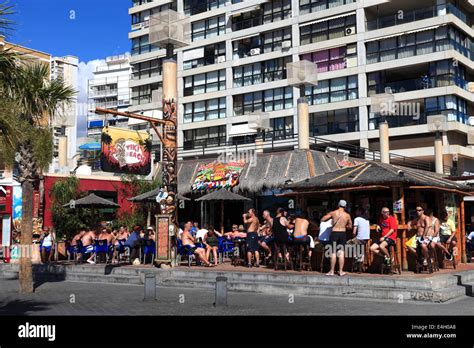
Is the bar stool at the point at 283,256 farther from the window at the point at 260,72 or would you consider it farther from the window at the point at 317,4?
the window at the point at 317,4

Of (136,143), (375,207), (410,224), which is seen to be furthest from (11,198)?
(410,224)

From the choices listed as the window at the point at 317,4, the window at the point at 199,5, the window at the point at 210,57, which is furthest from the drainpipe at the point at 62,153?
the window at the point at 199,5

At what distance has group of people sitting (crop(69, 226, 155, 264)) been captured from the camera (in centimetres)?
1952

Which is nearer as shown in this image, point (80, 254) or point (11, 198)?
point (80, 254)

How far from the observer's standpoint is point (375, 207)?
1936 cm

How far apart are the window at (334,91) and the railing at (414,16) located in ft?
13.8

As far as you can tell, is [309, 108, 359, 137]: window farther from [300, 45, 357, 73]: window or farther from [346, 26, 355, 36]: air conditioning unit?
[346, 26, 355, 36]: air conditioning unit

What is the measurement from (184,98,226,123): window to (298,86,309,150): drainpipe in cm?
2639

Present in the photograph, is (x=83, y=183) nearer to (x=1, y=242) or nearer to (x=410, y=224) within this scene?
(x=1, y=242)

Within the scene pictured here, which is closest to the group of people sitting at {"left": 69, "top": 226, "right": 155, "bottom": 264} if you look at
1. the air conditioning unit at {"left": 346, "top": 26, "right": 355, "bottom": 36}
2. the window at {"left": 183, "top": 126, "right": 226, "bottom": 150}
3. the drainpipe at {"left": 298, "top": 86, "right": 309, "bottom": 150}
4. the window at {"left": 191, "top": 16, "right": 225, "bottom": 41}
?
the drainpipe at {"left": 298, "top": 86, "right": 309, "bottom": 150}

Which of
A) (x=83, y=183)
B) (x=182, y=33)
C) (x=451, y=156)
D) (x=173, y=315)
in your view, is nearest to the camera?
(x=173, y=315)

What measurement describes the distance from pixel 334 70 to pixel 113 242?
28.8m

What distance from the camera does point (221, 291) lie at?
11.4 meters
